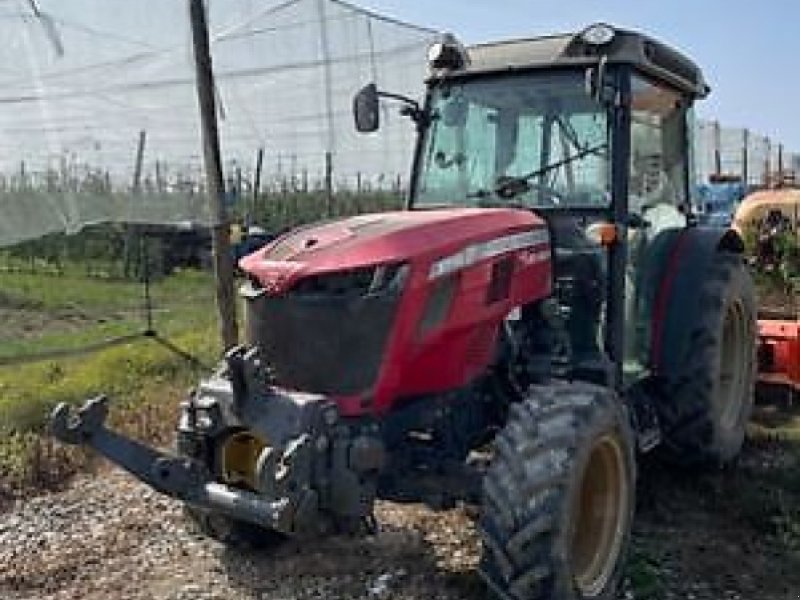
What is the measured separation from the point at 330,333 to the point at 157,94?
512 centimetres

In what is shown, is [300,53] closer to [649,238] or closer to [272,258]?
[649,238]

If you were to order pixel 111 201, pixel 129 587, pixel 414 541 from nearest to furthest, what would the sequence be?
pixel 129 587
pixel 414 541
pixel 111 201

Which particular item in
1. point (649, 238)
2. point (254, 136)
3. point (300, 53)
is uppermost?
point (300, 53)

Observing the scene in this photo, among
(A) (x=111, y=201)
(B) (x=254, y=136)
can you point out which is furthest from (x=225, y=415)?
(B) (x=254, y=136)

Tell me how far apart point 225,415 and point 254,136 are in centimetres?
704

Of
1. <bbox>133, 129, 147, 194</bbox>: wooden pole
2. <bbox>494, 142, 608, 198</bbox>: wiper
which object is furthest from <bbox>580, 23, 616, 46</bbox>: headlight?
<bbox>133, 129, 147, 194</bbox>: wooden pole

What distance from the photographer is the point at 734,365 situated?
632cm

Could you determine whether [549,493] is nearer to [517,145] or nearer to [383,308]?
[383,308]

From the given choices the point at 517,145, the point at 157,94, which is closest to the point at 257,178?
the point at 157,94

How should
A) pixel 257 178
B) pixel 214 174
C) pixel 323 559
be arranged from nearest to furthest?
pixel 323 559 < pixel 214 174 < pixel 257 178

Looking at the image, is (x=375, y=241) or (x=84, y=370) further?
(x=84, y=370)

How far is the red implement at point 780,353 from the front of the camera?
274 inches

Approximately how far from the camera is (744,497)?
18.0ft

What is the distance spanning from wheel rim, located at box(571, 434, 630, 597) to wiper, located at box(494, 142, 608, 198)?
1.33m
